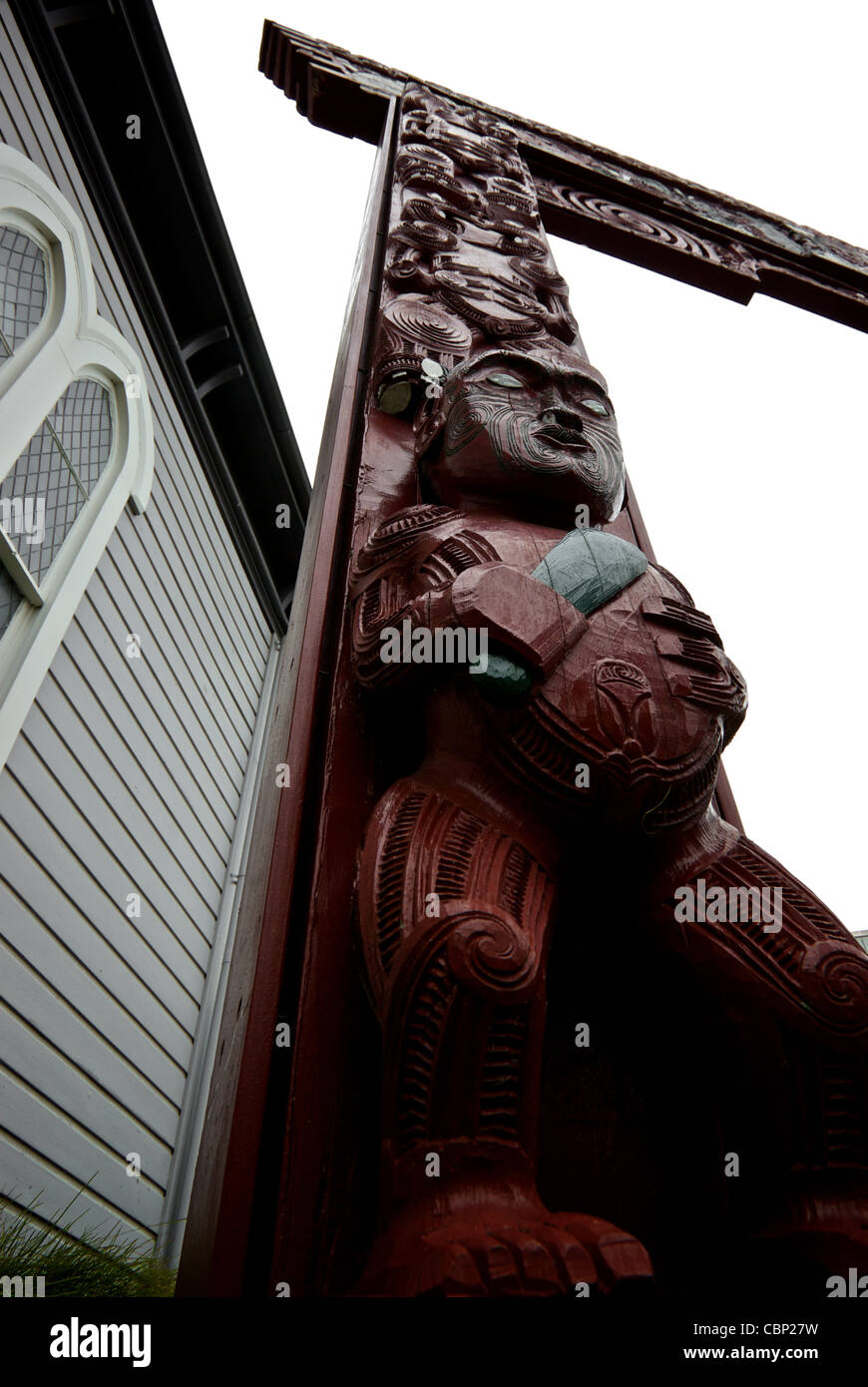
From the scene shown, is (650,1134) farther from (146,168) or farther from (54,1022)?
(146,168)

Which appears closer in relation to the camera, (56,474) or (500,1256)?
(500,1256)

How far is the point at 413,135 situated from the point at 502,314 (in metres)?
1.21

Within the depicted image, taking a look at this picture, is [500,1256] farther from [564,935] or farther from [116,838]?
[116,838]

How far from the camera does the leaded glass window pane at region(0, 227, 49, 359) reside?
11.3 feet

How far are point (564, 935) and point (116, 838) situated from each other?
10.6 feet

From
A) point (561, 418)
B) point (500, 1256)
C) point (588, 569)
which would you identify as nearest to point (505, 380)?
point (561, 418)

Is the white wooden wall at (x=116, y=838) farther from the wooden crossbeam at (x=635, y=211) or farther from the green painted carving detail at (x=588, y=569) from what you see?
the green painted carving detail at (x=588, y=569)

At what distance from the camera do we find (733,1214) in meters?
0.93

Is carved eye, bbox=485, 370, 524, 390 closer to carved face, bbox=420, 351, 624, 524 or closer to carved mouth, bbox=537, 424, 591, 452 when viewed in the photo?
carved face, bbox=420, 351, 624, 524

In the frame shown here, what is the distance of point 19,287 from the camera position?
357 centimetres

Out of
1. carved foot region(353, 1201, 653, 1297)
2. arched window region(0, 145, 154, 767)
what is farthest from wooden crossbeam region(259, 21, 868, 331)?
carved foot region(353, 1201, 653, 1297)

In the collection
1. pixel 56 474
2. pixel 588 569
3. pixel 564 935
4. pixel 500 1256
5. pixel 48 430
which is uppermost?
pixel 48 430

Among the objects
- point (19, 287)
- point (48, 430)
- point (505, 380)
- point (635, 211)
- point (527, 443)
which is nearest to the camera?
point (527, 443)
